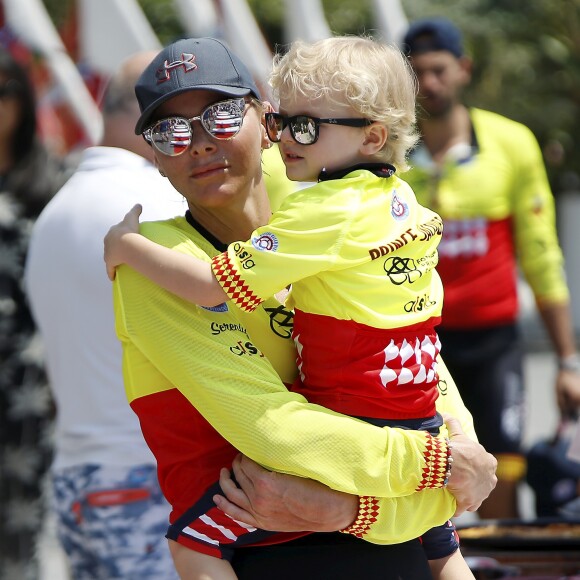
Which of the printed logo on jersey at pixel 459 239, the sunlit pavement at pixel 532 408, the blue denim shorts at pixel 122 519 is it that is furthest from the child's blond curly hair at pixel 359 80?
the sunlit pavement at pixel 532 408

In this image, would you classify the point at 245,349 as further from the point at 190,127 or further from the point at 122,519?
the point at 122,519

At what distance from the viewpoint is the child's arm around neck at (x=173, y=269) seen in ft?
8.45

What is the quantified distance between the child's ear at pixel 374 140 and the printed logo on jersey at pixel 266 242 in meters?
0.28

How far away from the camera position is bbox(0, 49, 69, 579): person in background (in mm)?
5059

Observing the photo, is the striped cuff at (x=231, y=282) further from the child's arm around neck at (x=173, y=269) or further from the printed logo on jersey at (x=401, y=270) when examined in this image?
the printed logo on jersey at (x=401, y=270)

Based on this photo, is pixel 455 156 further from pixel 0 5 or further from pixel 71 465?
pixel 0 5

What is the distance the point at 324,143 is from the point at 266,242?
0.25m

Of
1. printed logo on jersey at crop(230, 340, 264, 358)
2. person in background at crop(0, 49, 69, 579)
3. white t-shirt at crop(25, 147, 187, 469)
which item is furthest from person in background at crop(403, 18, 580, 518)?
printed logo on jersey at crop(230, 340, 264, 358)

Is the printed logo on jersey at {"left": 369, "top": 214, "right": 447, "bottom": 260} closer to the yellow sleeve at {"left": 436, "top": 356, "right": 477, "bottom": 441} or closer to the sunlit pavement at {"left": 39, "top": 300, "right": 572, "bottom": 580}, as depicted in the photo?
Answer: the yellow sleeve at {"left": 436, "top": 356, "right": 477, "bottom": 441}

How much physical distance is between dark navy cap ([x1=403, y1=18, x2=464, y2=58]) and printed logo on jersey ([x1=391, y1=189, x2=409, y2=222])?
331cm

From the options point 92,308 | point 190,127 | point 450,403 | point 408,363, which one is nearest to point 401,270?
point 408,363

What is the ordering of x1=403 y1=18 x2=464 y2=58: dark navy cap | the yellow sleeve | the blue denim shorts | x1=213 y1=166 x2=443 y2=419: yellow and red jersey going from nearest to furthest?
x1=213 y1=166 x2=443 y2=419: yellow and red jersey
the yellow sleeve
the blue denim shorts
x1=403 y1=18 x2=464 y2=58: dark navy cap

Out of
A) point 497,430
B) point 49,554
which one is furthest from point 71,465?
point 49,554

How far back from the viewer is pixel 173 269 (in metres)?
2.59
